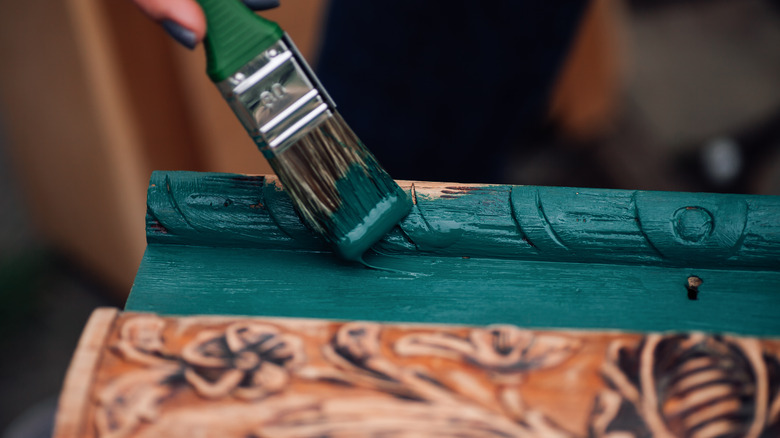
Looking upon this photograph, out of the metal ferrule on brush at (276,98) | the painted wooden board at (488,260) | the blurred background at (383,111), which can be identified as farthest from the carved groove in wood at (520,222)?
the blurred background at (383,111)

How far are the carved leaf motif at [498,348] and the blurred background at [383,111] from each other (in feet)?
2.44

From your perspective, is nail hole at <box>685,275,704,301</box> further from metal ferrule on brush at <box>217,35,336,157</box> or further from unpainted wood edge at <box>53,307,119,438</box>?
unpainted wood edge at <box>53,307,119,438</box>

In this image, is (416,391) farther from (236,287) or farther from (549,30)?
(549,30)

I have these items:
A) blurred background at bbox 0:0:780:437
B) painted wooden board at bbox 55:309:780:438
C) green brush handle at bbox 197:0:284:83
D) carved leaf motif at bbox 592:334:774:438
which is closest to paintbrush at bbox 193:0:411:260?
green brush handle at bbox 197:0:284:83

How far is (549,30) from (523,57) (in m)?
0.07

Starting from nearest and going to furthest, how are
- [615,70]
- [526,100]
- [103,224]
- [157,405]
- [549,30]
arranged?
[157,405], [549,30], [526,100], [103,224], [615,70]

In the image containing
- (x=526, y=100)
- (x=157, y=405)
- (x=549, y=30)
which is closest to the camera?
(x=157, y=405)

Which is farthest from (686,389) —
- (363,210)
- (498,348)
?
(363,210)

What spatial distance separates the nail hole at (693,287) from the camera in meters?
0.69

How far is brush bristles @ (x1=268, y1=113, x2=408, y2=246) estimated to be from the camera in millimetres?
678

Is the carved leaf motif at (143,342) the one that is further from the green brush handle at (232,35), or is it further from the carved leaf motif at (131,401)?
the green brush handle at (232,35)

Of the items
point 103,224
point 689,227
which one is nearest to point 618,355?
point 689,227

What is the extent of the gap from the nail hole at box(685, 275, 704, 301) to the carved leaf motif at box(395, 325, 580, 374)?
0.65 ft

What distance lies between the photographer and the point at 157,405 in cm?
55
